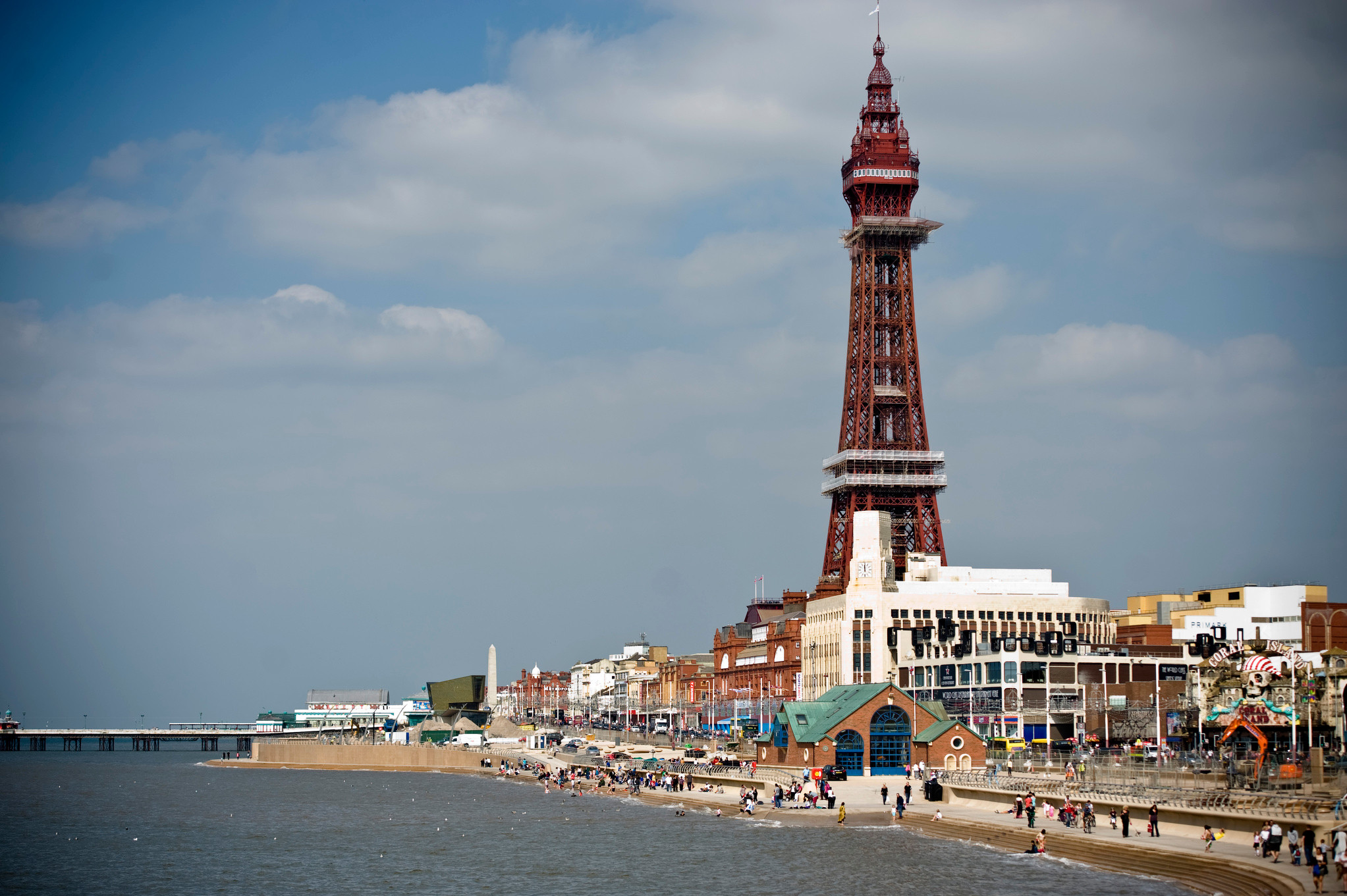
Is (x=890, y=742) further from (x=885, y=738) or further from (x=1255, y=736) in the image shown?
(x=1255, y=736)

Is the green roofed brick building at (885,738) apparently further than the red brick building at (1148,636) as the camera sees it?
No

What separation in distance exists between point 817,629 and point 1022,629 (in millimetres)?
20966

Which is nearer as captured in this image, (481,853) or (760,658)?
(481,853)

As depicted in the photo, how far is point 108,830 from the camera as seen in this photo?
9375 cm

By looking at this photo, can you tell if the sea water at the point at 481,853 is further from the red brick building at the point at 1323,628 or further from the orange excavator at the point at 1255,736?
the red brick building at the point at 1323,628

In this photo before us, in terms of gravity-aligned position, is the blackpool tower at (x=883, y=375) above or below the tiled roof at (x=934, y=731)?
above

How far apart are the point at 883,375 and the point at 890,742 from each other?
79.4 m

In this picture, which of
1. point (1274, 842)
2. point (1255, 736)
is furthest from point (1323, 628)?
point (1274, 842)

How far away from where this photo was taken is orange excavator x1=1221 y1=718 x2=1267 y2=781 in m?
65.5

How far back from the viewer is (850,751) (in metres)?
99.0

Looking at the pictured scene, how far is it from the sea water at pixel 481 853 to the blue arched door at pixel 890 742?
13328 millimetres

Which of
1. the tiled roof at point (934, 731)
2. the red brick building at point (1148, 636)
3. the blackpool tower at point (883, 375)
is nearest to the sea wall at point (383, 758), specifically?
the blackpool tower at point (883, 375)

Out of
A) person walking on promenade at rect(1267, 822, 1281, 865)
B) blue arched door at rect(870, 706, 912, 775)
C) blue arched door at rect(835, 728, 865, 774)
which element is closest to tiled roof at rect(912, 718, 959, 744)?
blue arched door at rect(870, 706, 912, 775)

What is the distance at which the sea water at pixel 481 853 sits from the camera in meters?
61.5
